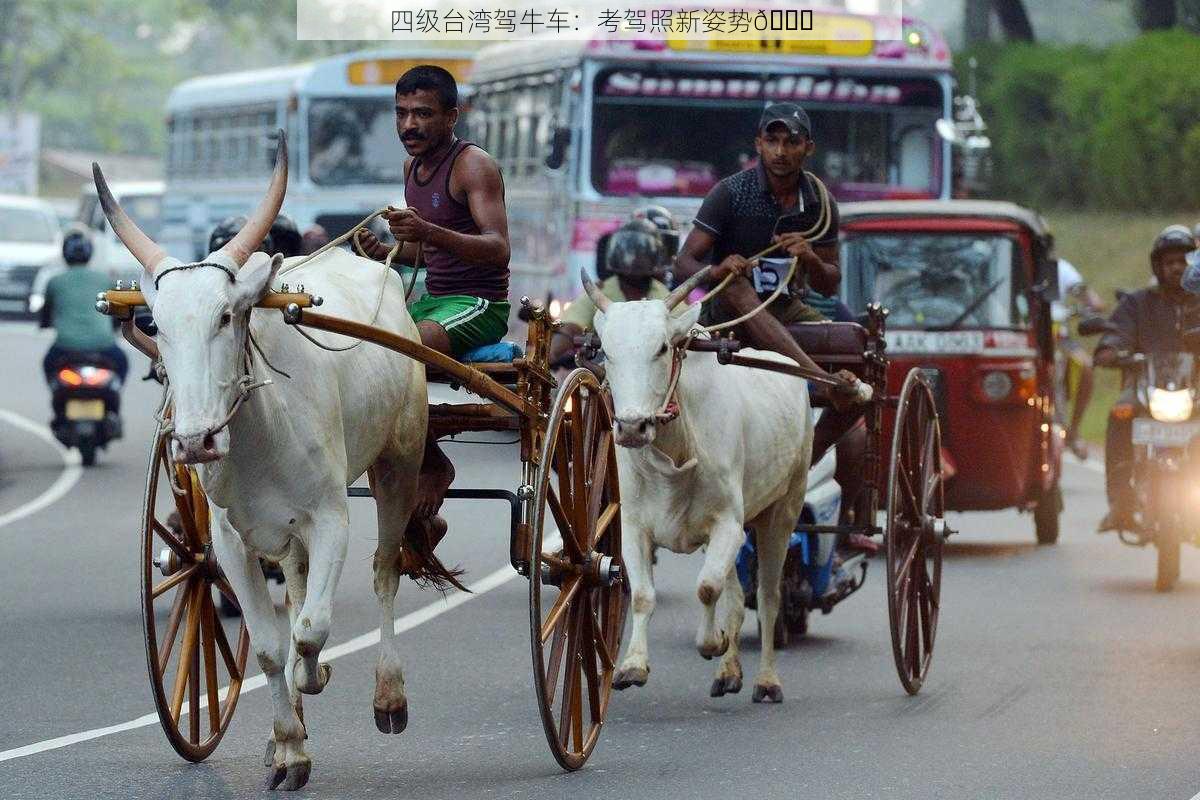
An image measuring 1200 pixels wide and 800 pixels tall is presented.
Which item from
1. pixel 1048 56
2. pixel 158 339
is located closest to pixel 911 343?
pixel 158 339

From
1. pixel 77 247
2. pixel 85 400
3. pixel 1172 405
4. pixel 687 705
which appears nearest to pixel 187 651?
pixel 687 705

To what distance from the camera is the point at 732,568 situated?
956 cm

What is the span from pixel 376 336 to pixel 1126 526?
7150 mm

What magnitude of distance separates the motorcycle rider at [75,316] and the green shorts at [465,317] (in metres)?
10.7

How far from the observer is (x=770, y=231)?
10.1m

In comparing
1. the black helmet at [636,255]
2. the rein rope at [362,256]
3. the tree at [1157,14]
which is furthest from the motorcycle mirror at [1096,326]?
the tree at [1157,14]

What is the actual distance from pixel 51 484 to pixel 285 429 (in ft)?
40.0

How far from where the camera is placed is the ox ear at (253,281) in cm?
706

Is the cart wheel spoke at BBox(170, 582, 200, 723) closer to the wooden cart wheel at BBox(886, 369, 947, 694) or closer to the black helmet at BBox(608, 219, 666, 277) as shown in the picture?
the wooden cart wheel at BBox(886, 369, 947, 694)

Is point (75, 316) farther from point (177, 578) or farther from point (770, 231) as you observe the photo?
point (177, 578)

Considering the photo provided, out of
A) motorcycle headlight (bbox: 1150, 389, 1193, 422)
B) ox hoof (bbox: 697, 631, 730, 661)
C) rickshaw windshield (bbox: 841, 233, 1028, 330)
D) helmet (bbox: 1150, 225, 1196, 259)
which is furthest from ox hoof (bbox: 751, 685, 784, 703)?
rickshaw windshield (bbox: 841, 233, 1028, 330)

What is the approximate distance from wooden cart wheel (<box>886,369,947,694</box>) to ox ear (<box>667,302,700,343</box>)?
3.74ft

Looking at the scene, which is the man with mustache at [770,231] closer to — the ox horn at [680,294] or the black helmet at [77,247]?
the ox horn at [680,294]

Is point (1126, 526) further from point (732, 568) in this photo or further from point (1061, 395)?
point (1061, 395)
